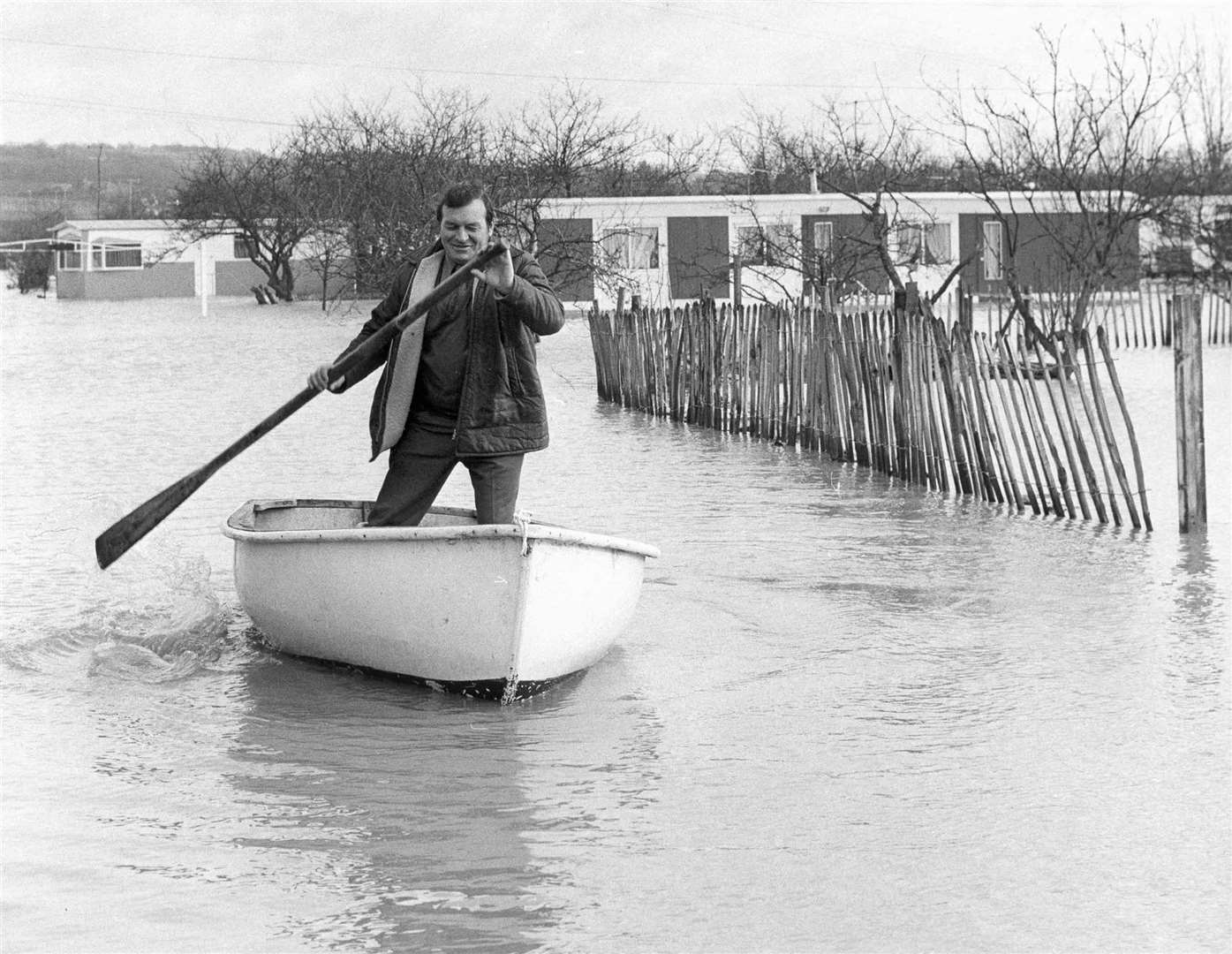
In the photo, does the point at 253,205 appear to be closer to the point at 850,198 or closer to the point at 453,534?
the point at 850,198

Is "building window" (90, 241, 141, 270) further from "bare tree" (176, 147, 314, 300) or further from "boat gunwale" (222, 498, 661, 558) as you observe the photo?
"boat gunwale" (222, 498, 661, 558)

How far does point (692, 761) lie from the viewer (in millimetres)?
5492

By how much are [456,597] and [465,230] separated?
1291 mm

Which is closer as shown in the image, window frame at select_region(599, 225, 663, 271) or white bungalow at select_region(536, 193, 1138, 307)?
white bungalow at select_region(536, 193, 1138, 307)

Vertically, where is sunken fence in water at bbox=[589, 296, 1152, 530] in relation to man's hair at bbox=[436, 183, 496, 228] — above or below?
below

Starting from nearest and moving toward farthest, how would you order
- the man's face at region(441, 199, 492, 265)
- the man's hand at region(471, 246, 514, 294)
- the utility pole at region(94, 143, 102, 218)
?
the man's hand at region(471, 246, 514, 294)
the man's face at region(441, 199, 492, 265)
the utility pole at region(94, 143, 102, 218)

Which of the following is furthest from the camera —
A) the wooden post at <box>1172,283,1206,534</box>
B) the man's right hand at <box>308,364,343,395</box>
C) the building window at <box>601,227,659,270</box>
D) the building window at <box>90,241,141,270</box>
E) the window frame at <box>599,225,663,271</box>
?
the building window at <box>90,241,141,270</box>

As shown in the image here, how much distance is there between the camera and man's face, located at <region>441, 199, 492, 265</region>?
19.7ft

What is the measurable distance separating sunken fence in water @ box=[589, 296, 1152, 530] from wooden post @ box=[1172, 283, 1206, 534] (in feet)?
0.85

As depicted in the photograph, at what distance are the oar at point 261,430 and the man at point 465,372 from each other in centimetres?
11

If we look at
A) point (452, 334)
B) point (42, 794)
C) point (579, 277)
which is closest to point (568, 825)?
point (42, 794)

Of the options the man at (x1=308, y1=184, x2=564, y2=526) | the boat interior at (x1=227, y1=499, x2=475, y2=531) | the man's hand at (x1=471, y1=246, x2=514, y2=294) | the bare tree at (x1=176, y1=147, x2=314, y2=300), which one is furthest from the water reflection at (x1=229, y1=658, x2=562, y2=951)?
the bare tree at (x1=176, y1=147, x2=314, y2=300)

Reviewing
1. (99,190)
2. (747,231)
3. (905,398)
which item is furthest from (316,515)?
(99,190)

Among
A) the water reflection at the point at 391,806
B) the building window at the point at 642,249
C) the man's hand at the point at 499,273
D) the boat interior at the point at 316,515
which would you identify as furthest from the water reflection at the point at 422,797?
the building window at the point at 642,249
